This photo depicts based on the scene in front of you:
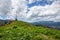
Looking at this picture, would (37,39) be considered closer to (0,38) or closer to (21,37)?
(21,37)

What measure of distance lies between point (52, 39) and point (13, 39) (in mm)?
8940

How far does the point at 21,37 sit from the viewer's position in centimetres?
3309

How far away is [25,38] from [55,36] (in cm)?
1025

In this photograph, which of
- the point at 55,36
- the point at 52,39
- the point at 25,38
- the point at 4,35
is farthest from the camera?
the point at 55,36

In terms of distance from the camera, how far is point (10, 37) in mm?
33906

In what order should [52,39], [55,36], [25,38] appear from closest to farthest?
[25,38] → [52,39] → [55,36]

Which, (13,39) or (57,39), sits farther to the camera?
(57,39)

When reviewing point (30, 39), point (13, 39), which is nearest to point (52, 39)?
point (30, 39)

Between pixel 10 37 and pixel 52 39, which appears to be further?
pixel 52 39

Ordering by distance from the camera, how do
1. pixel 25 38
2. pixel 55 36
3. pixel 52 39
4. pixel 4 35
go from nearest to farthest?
pixel 25 38, pixel 4 35, pixel 52 39, pixel 55 36

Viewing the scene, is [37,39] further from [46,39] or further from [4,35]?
[4,35]

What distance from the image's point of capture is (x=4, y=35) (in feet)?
115

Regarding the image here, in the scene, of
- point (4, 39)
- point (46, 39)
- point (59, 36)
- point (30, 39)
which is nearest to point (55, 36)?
point (59, 36)

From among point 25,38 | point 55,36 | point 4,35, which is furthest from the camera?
point 55,36
